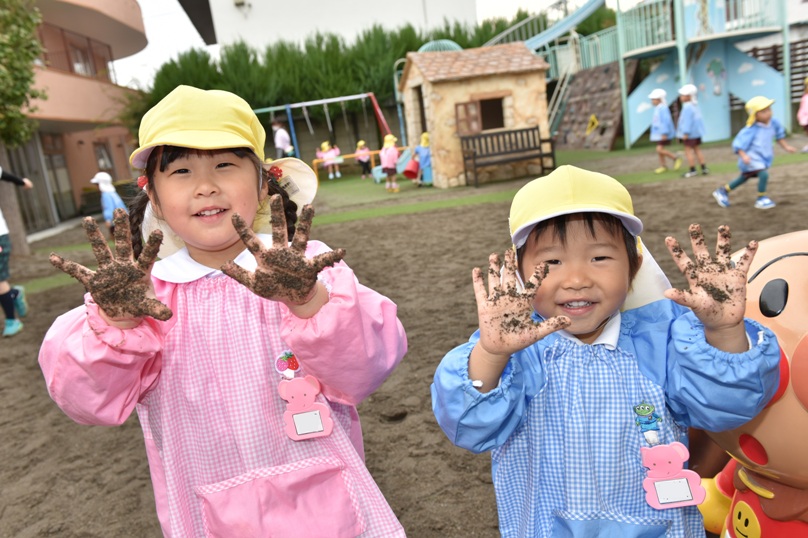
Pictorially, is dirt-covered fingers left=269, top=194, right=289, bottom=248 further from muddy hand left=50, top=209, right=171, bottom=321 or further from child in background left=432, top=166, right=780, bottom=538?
child in background left=432, top=166, right=780, bottom=538

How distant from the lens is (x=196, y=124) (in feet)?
5.23

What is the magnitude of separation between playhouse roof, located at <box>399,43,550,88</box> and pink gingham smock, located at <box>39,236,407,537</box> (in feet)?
42.4

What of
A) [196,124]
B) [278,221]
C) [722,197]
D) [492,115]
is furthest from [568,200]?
[492,115]

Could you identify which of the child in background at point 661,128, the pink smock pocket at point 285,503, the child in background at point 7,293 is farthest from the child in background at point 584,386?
the child in background at point 661,128

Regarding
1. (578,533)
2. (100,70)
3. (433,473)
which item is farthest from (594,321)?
(100,70)

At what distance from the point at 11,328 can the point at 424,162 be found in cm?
1094

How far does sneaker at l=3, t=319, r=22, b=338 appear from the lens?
6.02m

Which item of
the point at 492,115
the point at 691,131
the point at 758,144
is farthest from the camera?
the point at 492,115

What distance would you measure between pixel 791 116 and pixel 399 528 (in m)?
18.6

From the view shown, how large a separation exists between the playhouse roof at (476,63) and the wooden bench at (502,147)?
1.35 m

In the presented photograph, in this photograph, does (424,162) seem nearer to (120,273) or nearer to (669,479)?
(669,479)

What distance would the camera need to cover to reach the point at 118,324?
139 cm

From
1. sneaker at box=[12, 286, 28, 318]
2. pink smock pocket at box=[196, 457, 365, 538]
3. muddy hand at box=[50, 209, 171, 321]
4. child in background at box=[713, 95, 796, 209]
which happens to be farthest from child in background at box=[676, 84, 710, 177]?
muddy hand at box=[50, 209, 171, 321]

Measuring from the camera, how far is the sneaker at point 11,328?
6.02 metres
